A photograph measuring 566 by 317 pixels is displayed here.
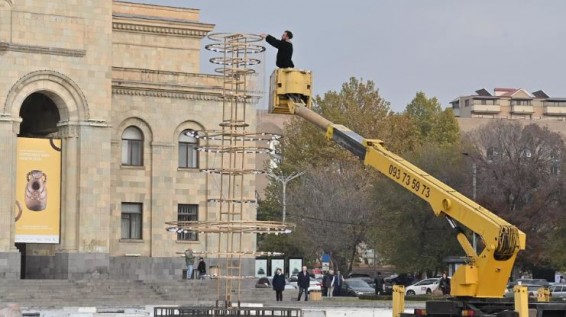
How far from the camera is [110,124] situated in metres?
57.3

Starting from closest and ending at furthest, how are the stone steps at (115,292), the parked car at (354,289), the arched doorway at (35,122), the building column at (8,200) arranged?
the stone steps at (115,292)
the building column at (8,200)
the arched doorway at (35,122)
the parked car at (354,289)

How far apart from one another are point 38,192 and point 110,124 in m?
3.88

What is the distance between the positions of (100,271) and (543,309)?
3292cm

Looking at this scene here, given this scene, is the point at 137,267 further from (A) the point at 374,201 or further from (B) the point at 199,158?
(A) the point at 374,201

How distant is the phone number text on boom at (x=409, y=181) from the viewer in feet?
87.1

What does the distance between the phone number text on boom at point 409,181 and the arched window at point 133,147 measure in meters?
34.4

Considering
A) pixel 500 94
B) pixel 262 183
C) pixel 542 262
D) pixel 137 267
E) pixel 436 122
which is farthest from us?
pixel 500 94

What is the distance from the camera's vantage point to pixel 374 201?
270ft

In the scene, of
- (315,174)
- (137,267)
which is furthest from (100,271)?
(315,174)

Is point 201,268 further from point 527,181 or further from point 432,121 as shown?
point 432,121

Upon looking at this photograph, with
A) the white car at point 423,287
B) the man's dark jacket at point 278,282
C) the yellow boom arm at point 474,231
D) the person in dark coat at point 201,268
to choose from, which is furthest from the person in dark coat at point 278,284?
the yellow boom arm at point 474,231

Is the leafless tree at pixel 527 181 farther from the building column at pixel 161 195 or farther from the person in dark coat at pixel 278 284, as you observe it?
the person in dark coat at pixel 278 284

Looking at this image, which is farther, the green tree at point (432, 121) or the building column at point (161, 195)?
the green tree at point (432, 121)

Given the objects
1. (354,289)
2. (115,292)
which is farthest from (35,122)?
(354,289)
